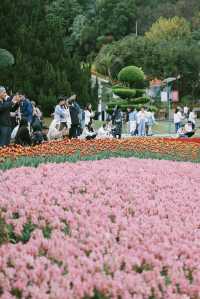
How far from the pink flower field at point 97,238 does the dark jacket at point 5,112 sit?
15.6ft

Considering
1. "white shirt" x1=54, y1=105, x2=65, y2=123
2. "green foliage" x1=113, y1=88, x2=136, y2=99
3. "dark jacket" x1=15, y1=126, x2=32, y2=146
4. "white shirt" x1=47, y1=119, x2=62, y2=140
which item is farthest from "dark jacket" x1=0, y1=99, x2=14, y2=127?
"green foliage" x1=113, y1=88, x2=136, y2=99

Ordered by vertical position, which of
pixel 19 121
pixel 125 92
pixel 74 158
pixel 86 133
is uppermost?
pixel 74 158

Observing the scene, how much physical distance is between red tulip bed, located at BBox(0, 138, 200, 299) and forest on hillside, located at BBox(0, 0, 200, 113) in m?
20.9

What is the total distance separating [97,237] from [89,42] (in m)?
81.4

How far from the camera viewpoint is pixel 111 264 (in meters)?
4.23

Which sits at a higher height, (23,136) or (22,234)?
(22,234)

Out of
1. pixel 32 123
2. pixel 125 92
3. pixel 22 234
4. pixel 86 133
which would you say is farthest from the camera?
pixel 125 92

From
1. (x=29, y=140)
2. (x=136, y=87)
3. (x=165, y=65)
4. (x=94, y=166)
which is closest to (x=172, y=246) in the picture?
(x=94, y=166)

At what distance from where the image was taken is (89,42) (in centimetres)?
8481

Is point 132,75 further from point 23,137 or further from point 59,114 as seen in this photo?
point 23,137

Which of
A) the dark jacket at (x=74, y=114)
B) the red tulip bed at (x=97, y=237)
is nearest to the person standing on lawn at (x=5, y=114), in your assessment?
the red tulip bed at (x=97, y=237)

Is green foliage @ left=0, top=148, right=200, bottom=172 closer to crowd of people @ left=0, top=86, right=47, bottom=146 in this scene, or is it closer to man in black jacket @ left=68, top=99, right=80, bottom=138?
crowd of people @ left=0, top=86, right=47, bottom=146

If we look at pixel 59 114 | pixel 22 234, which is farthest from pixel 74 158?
pixel 59 114

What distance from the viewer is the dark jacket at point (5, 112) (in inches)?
485
